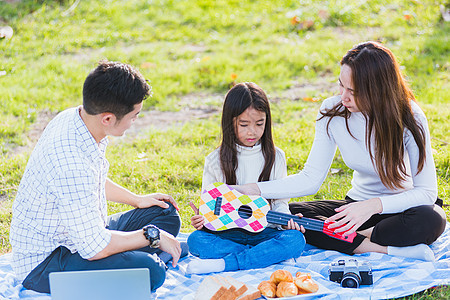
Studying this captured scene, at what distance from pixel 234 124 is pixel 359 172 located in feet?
2.75

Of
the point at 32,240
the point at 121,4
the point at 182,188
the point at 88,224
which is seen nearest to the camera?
the point at 88,224

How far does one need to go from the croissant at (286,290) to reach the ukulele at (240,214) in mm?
503

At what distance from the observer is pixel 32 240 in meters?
2.96

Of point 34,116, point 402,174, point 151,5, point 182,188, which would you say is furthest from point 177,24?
point 402,174

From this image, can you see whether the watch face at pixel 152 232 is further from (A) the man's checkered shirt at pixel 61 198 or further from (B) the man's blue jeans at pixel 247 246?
(B) the man's blue jeans at pixel 247 246

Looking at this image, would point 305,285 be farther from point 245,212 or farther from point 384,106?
point 384,106

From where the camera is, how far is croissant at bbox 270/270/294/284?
3.10m

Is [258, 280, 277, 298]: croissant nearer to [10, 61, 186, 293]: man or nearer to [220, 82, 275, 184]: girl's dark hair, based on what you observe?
[10, 61, 186, 293]: man

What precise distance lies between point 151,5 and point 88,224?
6.35 metres

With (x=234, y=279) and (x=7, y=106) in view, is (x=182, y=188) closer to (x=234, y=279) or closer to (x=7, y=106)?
(x=234, y=279)

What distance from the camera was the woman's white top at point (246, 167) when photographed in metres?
3.67

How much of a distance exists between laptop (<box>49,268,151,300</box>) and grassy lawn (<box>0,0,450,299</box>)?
1322mm

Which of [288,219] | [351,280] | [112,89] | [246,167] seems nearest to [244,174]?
[246,167]

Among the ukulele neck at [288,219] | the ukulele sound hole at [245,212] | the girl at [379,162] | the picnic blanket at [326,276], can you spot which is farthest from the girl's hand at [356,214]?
the ukulele sound hole at [245,212]
